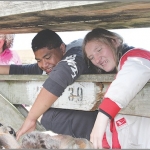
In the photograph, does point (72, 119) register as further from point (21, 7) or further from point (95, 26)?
point (21, 7)

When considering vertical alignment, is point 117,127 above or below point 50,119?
above

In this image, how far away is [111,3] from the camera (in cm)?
142

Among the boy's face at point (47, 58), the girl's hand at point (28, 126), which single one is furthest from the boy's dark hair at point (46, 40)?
the girl's hand at point (28, 126)

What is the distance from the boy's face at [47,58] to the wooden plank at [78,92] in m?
0.45

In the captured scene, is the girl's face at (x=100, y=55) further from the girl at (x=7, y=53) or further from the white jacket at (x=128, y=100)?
the girl at (x=7, y=53)

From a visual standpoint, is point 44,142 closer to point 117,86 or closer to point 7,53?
point 117,86

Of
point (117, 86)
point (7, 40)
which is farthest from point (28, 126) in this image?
point (7, 40)

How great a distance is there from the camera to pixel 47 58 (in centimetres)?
268

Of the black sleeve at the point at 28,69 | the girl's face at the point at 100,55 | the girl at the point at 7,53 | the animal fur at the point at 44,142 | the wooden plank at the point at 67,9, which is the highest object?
the wooden plank at the point at 67,9

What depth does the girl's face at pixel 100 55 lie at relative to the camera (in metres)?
2.16

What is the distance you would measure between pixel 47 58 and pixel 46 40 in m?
0.15

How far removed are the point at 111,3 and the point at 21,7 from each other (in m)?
0.45

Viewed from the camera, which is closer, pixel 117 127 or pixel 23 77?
pixel 117 127

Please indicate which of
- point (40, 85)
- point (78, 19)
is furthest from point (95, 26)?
point (40, 85)
